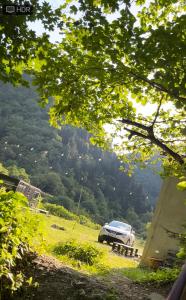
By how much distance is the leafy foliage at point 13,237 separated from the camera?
18.4ft

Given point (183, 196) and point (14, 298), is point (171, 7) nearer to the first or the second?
point (14, 298)

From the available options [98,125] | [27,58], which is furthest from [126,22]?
[98,125]

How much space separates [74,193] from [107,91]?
73.7m

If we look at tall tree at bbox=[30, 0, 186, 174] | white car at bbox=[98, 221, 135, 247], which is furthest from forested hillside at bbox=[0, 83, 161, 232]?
tall tree at bbox=[30, 0, 186, 174]

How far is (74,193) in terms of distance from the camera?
83062 mm

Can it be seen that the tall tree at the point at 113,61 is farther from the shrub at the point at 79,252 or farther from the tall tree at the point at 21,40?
the shrub at the point at 79,252

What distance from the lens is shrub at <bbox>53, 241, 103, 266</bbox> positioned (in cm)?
1258

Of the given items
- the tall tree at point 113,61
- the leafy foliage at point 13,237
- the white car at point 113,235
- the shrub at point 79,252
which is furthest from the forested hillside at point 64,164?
the leafy foliage at point 13,237

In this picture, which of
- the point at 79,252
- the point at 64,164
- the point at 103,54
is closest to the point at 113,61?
the point at 103,54

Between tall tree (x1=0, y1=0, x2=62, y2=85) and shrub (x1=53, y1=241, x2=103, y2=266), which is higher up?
tall tree (x1=0, y1=0, x2=62, y2=85)

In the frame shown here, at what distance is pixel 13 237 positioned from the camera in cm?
596

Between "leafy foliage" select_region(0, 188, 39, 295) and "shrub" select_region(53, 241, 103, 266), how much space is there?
538 cm

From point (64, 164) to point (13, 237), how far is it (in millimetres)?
93170

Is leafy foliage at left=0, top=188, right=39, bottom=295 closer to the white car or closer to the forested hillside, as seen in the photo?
the white car
